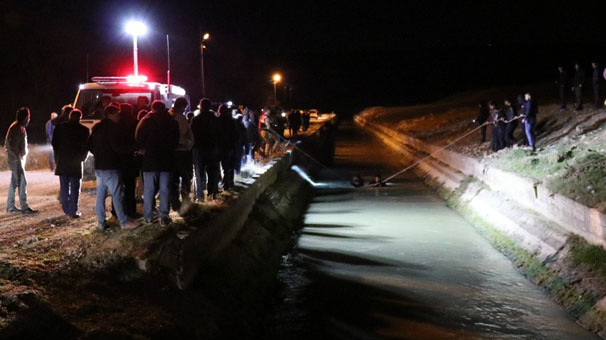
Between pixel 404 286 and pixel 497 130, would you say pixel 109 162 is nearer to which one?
pixel 404 286

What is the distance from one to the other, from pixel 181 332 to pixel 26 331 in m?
1.76

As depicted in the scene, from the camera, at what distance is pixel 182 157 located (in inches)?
484

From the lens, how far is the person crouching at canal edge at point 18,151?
13008 millimetres

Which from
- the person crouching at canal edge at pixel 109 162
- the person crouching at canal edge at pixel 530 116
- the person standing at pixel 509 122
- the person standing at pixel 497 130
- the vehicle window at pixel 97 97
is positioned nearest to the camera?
the person crouching at canal edge at pixel 109 162

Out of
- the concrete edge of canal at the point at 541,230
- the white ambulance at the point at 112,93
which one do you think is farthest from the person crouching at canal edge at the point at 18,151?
the concrete edge of canal at the point at 541,230

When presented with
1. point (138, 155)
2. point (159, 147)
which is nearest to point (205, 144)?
point (138, 155)

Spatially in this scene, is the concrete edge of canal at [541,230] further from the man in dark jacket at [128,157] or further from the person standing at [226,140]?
the man in dark jacket at [128,157]

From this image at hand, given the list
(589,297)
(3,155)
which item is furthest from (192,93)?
(589,297)

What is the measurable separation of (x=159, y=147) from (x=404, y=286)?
501 centimetres

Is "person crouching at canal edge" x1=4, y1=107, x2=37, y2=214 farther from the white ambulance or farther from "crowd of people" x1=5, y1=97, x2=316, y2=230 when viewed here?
the white ambulance

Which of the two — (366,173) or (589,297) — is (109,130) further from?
(366,173)

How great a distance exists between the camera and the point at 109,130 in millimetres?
10391

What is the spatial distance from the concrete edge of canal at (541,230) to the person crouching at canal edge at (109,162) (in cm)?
693

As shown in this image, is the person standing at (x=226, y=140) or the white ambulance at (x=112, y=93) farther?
the white ambulance at (x=112, y=93)
